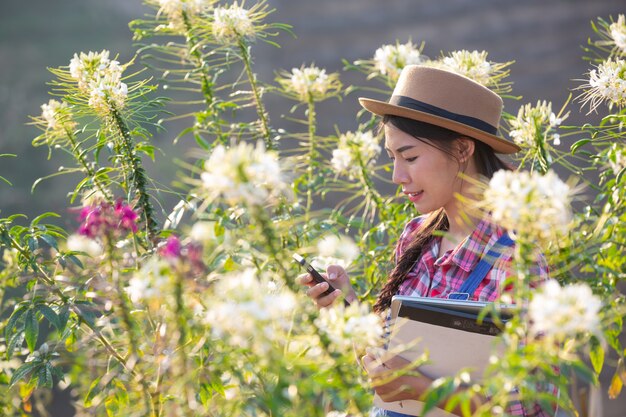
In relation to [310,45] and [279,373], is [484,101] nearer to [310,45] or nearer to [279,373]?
[279,373]

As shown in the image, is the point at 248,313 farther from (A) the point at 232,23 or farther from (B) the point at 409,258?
(A) the point at 232,23

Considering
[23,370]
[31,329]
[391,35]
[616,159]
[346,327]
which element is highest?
[391,35]

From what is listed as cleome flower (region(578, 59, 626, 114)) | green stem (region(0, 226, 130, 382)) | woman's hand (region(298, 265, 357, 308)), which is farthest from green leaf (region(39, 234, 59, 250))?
cleome flower (region(578, 59, 626, 114))

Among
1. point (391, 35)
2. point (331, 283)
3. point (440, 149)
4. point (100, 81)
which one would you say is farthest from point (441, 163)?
point (391, 35)

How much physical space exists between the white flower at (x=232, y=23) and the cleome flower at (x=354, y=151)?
16.8 inches

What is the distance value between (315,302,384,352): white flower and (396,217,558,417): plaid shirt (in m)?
0.64

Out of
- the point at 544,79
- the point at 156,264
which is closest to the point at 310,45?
the point at 544,79

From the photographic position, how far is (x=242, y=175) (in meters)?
0.98

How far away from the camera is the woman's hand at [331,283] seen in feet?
6.16

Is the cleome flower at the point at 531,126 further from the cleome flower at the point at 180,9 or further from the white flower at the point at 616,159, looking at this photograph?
the cleome flower at the point at 180,9

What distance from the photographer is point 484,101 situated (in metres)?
2.02

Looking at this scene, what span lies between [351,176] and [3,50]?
6.64 ft

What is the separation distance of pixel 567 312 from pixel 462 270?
1.00m

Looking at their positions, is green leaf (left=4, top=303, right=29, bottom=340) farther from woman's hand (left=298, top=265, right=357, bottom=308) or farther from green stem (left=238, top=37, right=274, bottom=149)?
green stem (left=238, top=37, right=274, bottom=149)
